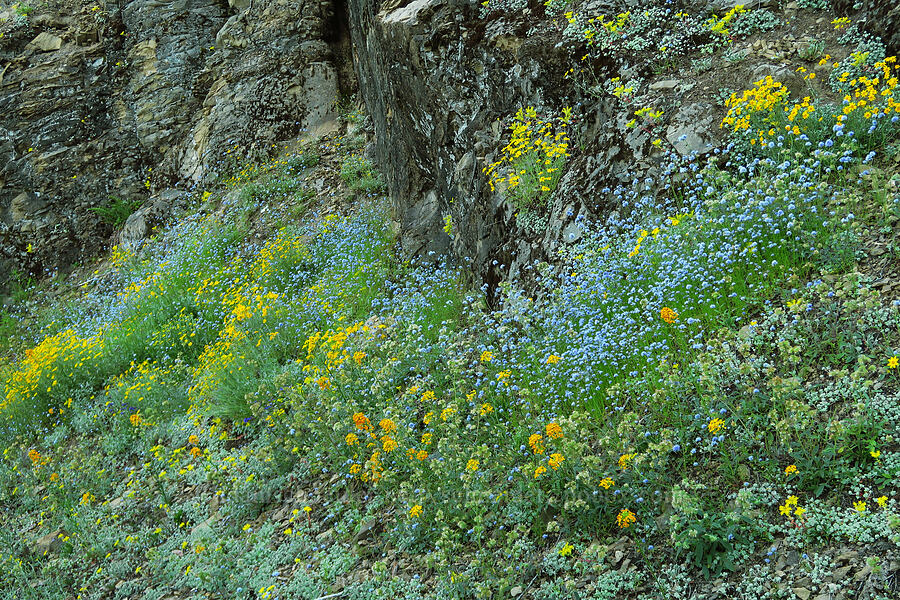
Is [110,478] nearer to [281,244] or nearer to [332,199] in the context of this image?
[281,244]

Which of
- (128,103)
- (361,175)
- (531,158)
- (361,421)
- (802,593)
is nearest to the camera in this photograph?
(802,593)

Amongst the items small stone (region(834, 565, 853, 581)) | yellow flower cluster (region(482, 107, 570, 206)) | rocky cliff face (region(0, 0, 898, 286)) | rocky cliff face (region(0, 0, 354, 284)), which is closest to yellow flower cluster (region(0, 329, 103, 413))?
rocky cliff face (region(0, 0, 898, 286))

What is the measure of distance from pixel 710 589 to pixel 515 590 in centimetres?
92

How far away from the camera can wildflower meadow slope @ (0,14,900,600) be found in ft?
9.38

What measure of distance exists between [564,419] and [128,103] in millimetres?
12189

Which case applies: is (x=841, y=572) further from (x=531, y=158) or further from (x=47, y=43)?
(x=47, y=43)

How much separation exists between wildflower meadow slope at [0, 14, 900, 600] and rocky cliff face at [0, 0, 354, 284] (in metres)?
5.63

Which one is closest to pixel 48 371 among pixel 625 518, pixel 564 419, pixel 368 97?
pixel 368 97

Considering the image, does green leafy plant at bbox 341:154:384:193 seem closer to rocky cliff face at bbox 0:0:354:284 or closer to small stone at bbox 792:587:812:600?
rocky cliff face at bbox 0:0:354:284

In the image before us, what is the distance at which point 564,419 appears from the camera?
3365 millimetres

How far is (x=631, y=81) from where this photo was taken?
18.2 feet

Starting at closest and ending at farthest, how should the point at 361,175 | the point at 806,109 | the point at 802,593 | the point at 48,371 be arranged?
the point at 802,593 → the point at 806,109 → the point at 48,371 → the point at 361,175

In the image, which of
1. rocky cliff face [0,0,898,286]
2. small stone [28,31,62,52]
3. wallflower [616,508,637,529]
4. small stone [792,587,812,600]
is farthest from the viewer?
small stone [28,31,62,52]

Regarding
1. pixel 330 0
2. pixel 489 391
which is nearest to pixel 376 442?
pixel 489 391
